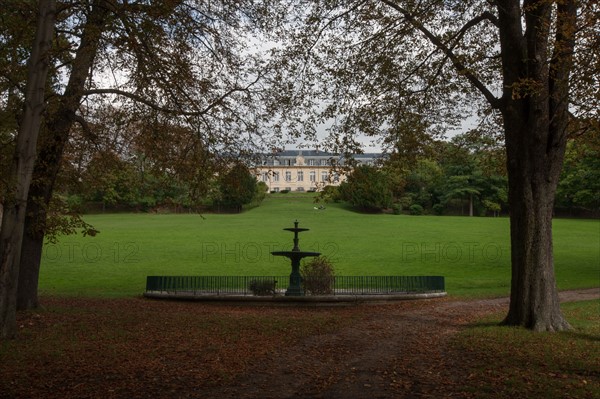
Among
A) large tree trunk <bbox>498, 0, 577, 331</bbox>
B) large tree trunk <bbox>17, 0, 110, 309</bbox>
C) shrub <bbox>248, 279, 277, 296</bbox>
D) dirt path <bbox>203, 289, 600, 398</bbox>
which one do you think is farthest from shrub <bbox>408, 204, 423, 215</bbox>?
large tree trunk <bbox>17, 0, 110, 309</bbox>

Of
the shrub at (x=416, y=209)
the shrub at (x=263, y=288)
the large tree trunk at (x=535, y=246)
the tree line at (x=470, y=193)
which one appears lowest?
the shrub at (x=263, y=288)

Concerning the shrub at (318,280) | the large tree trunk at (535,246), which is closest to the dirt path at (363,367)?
the large tree trunk at (535,246)

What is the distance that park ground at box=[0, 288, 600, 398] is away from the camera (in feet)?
26.8

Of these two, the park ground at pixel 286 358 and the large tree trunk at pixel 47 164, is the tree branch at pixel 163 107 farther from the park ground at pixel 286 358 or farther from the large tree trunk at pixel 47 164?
the park ground at pixel 286 358

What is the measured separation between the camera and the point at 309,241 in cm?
4788

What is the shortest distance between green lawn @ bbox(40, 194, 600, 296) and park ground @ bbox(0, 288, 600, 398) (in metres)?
12.3

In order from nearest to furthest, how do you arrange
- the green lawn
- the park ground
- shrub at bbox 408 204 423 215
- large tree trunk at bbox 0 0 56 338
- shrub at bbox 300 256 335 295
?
1. the park ground
2. large tree trunk at bbox 0 0 56 338
3. shrub at bbox 300 256 335 295
4. the green lawn
5. shrub at bbox 408 204 423 215

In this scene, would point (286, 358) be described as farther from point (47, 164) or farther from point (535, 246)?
point (47, 164)

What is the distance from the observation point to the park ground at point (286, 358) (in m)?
8.17

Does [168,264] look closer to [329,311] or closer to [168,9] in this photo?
[329,311]

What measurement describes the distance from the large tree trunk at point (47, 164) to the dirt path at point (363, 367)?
7.40m

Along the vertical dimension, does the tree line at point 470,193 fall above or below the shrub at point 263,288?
above

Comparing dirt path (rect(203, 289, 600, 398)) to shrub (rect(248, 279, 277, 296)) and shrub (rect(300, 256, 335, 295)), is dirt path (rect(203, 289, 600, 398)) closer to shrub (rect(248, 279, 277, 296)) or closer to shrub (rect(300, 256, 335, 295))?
shrub (rect(300, 256, 335, 295))

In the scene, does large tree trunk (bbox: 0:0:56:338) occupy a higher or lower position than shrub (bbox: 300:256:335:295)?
higher
